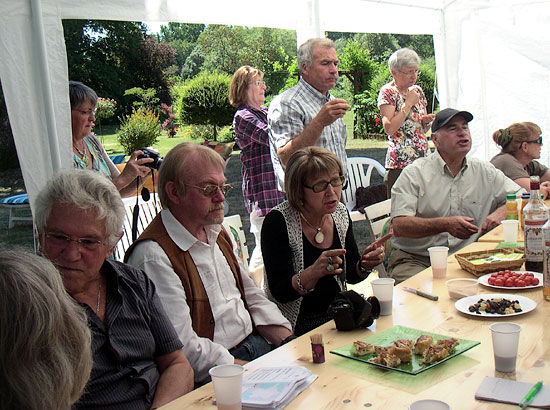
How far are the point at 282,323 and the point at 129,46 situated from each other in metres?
5.61

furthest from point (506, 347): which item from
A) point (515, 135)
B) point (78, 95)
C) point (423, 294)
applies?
point (515, 135)

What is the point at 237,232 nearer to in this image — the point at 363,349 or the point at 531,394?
the point at 363,349

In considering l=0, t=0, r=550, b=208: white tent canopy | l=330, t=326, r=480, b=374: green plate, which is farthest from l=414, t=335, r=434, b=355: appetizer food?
l=0, t=0, r=550, b=208: white tent canopy

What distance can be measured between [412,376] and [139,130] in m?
5.59

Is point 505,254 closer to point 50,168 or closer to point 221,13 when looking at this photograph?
point 50,168

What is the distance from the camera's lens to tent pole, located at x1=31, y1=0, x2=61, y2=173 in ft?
9.68

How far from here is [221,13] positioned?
410cm

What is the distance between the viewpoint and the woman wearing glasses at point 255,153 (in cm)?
423

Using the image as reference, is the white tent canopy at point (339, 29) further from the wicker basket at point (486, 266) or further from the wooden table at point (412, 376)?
the wicker basket at point (486, 266)

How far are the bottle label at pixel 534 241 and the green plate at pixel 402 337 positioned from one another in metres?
0.83

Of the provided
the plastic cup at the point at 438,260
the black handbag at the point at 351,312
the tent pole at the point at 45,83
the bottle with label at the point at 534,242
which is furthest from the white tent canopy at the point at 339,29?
the bottle with label at the point at 534,242

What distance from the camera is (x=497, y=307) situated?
202 cm

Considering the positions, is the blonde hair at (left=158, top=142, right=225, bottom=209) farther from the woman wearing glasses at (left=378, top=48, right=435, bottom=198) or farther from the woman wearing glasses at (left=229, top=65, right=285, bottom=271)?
the woman wearing glasses at (left=378, top=48, right=435, bottom=198)

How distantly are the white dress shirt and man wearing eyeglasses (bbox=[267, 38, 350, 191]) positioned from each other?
4.51ft
